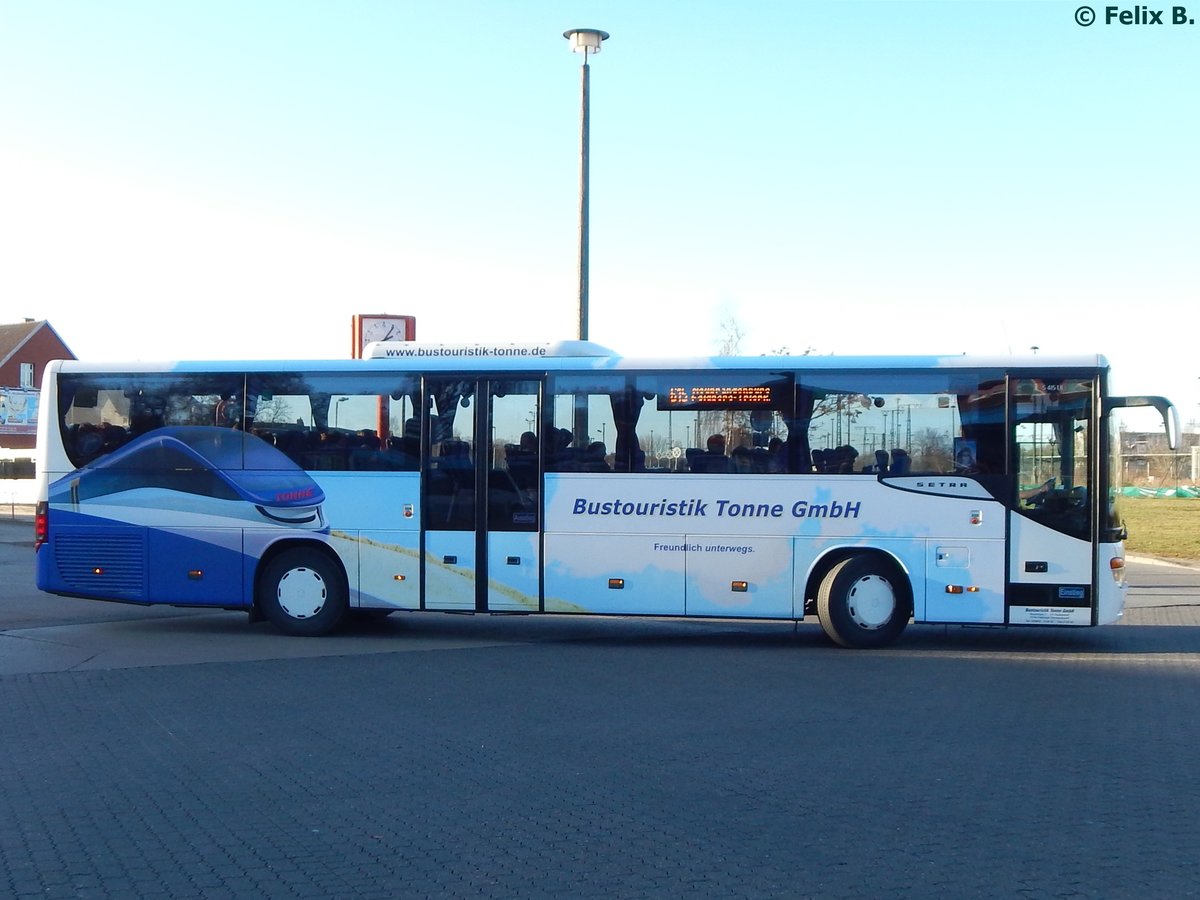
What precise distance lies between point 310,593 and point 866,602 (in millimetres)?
6178

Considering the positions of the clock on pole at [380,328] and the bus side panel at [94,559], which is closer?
the bus side panel at [94,559]

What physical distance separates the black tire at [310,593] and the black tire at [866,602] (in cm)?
546

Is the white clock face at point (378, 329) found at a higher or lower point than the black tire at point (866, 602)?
higher

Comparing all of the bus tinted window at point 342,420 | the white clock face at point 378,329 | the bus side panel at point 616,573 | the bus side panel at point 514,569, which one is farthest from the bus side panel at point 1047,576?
the white clock face at point 378,329

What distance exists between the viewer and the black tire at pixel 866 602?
1330 centimetres

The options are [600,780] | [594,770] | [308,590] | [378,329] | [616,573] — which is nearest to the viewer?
[600,780]

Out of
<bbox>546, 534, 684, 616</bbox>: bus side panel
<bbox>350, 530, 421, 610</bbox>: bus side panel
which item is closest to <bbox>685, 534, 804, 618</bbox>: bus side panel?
<bbox>546, 534, 684, 616</bbox>: bus side panel

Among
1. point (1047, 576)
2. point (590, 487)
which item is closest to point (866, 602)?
point (1047, 576)

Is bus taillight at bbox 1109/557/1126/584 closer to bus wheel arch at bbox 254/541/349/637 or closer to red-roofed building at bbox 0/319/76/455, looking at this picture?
bus wheel arch at bbox 254/541/349/637

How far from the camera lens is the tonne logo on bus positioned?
524 inches

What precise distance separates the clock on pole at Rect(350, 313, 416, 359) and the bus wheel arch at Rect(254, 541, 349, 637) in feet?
21.6

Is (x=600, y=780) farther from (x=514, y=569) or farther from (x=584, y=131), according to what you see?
(x=584, y=131)

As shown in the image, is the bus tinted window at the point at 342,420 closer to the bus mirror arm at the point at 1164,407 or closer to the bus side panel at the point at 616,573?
the bus side panel at the point at 616,573

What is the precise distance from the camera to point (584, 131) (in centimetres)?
1808
